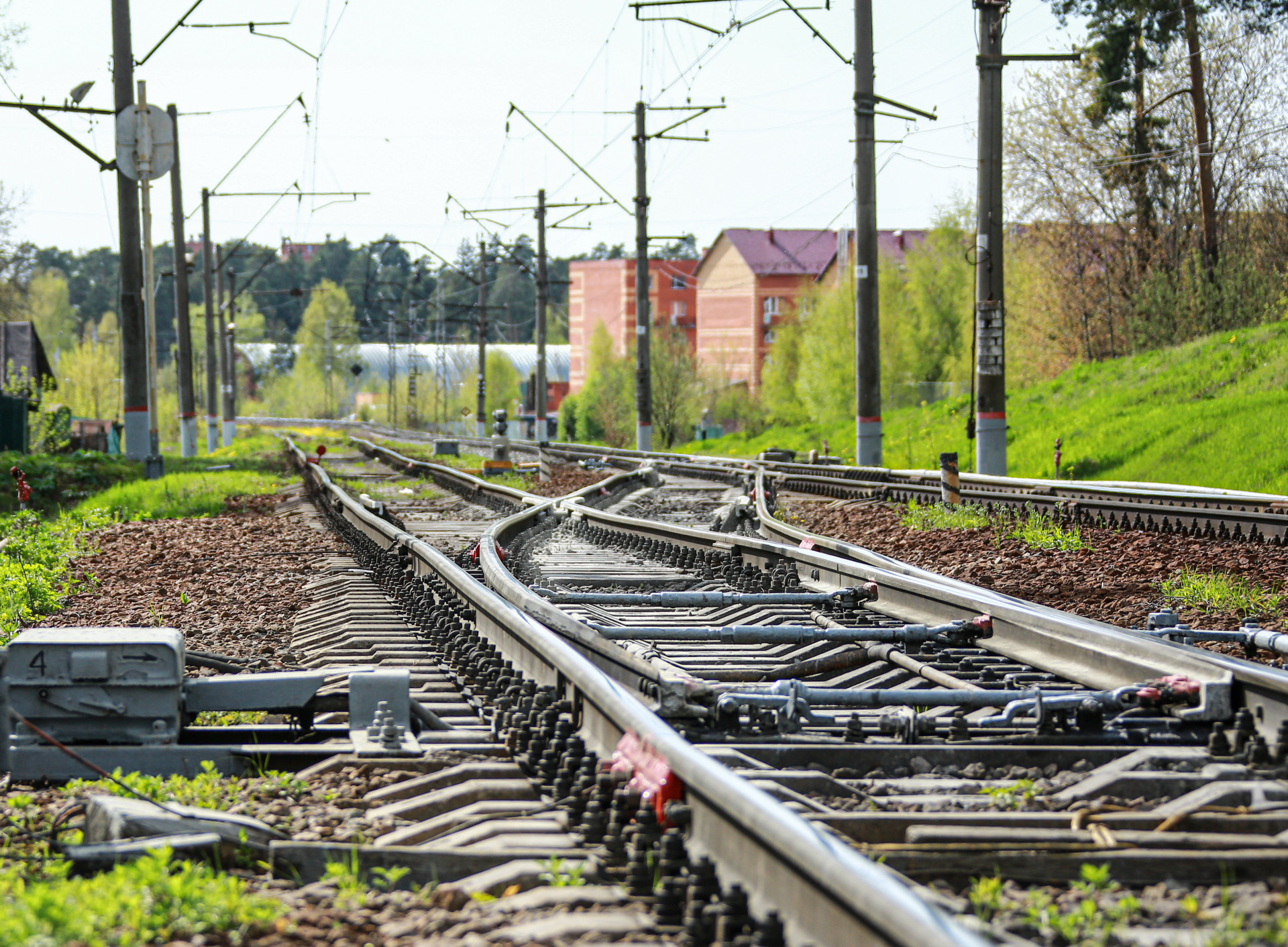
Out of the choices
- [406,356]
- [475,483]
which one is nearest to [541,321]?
[475,483]

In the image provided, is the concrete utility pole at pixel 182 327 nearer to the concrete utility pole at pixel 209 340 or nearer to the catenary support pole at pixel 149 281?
the concrete utility pole at pixel 209 340

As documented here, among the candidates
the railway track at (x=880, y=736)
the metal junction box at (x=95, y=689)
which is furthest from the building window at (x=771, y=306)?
the metal junction box at (x=95, y=689)

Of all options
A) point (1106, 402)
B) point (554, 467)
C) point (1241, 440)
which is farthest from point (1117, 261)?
point (1241, 440)

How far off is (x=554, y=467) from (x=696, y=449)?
1671cm

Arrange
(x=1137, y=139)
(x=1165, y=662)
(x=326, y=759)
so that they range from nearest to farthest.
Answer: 1. (x=326, y=759)
2. (x=1165, y=662)
3. (x=1137, y=139)

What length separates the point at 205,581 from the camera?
35.1 ft

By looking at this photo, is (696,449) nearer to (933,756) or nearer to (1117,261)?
(1117,261)

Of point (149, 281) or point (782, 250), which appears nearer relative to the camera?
point (149, 281)

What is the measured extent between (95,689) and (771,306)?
93396 millimetres

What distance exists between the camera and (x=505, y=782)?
160 inches

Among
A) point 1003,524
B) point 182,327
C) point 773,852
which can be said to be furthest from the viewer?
point 182,327

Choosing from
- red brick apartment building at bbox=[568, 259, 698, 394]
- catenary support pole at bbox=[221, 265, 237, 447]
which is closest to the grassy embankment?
catenary support pole at bbox=[221, 265, 237, 447]

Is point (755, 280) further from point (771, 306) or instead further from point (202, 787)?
point (202, 787)

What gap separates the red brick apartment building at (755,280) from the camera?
3750 inches
